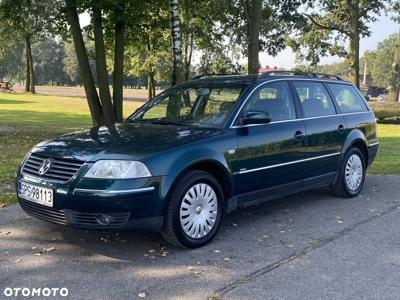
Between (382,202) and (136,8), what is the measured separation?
364 inches

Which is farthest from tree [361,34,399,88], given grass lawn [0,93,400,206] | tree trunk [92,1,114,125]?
tree trunk [92,1,114,125]

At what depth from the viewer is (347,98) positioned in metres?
7.76

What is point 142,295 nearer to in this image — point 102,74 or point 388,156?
point 388,156

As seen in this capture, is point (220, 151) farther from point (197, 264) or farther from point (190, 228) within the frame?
point (197, 264)

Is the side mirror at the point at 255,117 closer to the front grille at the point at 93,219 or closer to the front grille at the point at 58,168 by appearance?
the front grille at the point at 93,219

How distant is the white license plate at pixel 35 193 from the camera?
15.9 feet

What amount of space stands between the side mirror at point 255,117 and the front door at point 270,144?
0.06 m

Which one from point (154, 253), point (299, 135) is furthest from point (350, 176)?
point (154, 253)

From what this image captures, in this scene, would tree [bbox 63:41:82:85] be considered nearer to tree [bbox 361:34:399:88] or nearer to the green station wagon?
tree [bbox 361:34:399:88]

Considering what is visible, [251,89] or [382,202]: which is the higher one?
[251,89]

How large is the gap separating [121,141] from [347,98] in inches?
158

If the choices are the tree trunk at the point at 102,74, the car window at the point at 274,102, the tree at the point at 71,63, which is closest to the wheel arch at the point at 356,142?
the car window at the point at 274,102

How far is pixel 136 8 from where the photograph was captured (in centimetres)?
1418

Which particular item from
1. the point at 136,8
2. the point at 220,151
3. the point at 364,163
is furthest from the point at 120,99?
the point at 220,151
